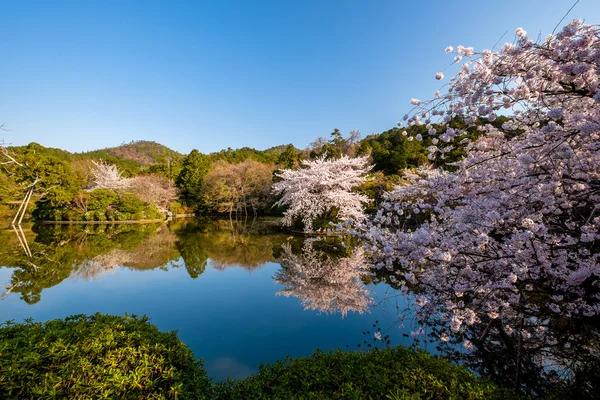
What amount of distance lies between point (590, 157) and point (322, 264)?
20.4 ft

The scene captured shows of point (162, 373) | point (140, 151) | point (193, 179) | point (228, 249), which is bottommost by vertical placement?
point (228, 249)

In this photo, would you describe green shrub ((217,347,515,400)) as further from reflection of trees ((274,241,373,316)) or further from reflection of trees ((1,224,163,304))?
reflection of trees ((1,224,163,304))

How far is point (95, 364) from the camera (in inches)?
74.4

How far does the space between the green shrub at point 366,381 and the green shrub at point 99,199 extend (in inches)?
835

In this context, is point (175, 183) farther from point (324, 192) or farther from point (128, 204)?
point (324, 192)

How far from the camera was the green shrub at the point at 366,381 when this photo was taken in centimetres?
180

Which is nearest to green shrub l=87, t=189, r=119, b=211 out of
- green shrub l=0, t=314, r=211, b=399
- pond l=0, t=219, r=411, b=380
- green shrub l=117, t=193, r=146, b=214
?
green shrub l=117, t=193, r=146, b=214

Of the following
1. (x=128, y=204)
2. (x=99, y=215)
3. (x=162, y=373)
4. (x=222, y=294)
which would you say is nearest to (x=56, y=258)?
(x=222, y=294)

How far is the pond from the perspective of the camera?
4.26 meters

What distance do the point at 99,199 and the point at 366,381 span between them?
22223mm

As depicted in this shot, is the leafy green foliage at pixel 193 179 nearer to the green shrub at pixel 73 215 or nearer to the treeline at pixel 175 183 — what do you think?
the treeline at pixel 175 183

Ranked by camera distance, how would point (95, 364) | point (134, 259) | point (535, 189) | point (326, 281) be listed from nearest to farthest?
1. point (95, 364)
2. point (535, 189)
3. point (326, 281)
4. point (134, 259)

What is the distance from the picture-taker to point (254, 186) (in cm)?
2473

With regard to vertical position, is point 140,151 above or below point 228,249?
above
